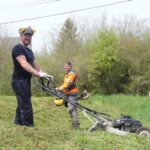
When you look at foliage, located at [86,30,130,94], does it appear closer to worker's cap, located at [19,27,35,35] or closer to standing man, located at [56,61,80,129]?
standing man, located at [56,61,80,129]

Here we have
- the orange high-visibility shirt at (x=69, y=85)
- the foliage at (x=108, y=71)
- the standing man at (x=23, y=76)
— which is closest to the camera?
the standing man at (x=23, y=76)

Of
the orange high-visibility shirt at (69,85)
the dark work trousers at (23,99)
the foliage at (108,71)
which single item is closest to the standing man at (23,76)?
the dark work trousers at (23,99)

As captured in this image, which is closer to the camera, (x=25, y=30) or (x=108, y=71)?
(x=25, y=30)

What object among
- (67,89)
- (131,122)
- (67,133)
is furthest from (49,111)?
(67,133)

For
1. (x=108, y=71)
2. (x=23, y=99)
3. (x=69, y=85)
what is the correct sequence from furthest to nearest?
(x=108, y=71) → (x=69, y=85) → (x=23, y=99)

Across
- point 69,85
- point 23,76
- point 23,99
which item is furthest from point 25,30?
point 69,85

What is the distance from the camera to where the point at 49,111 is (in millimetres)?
18172

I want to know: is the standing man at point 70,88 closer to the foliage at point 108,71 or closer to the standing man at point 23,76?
the standing man at point 23,76

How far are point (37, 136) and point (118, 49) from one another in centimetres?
3825

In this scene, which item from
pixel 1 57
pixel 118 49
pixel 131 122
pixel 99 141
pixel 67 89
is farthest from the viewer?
pixel 118 49

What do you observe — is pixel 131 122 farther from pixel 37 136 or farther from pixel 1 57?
pixel 1 57

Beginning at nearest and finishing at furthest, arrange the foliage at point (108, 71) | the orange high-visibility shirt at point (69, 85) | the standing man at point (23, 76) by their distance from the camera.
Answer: the standing man at point (23, 76)
the orange high-visibility shirt at point (69, 85)
the foliage at point (108, 71)

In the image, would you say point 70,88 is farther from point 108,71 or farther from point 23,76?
point 108,71

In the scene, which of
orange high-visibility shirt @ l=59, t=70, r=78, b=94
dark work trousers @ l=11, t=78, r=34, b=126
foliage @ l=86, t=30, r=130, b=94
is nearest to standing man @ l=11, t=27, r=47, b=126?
dark work trousers @ l=11, t=78, r=34, b=126
